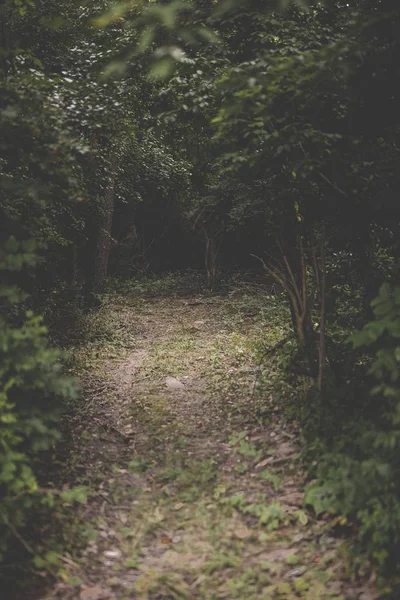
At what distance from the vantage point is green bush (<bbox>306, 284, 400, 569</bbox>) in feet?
11.9

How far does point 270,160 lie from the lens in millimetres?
5562

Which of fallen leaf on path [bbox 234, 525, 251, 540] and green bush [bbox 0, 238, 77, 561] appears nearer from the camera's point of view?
green bush [bbox 0, 238, 77, 561]

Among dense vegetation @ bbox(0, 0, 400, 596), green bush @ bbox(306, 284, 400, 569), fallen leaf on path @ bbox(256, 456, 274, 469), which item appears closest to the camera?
green bush @ bbox(306, 284, 400, 569)

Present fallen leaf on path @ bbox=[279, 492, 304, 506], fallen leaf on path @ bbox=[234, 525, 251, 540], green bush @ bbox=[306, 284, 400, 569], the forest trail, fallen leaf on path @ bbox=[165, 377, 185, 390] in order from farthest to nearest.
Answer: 1. fallen leaf on path @ bbox=[165, 377, 185, 390]
2. fallen leaf on path @ bbox=[279, 492, 304, 506]
3. fallen leaf on path @ bbox=[234, 525, 251, 540]
4. the forest trail
5. green bush @ bbox=[306, 284, 400, 569]

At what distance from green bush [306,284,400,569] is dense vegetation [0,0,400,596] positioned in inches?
0.6

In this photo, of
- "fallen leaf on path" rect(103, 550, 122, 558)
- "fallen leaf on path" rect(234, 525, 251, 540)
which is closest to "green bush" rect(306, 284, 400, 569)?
"fallen leaf on path" rect(234, 525, 251, 540)

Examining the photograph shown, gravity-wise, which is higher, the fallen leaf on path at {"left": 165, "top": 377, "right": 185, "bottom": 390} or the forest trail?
the fallen leaf on path at {"left": 165, "top": 377, "right": 185, "bottom": 390}

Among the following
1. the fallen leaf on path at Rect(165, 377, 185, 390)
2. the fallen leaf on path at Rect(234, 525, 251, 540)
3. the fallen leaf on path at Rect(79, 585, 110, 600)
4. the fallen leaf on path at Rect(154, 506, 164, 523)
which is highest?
the fallen leaf on path at Rect(165, 377, 185, 390)

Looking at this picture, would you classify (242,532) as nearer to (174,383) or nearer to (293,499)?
(293,499)

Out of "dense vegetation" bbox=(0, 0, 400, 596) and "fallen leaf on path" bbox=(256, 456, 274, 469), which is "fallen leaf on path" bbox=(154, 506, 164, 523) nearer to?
"dense vegetation" bbox=(0, 0, 400, 596)

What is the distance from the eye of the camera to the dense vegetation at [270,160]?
13.4 ft

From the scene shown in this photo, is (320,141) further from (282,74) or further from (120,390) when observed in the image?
(120,390)

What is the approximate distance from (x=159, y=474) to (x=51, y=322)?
5608mm

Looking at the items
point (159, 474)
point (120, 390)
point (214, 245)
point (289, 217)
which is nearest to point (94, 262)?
point (214, 245)
